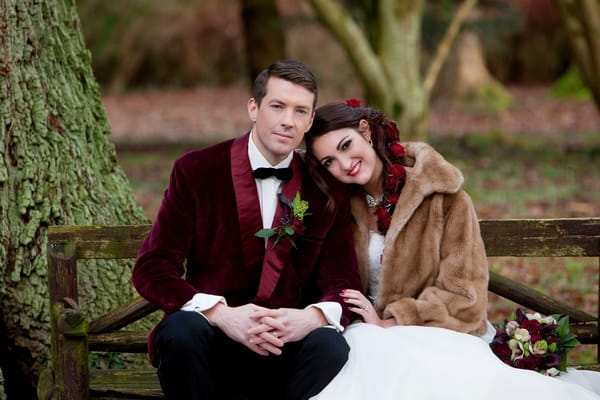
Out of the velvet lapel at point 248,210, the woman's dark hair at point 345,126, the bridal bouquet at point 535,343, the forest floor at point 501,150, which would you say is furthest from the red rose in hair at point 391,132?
the forest floor at point 501,150

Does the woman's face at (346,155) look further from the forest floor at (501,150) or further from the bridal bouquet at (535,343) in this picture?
the forest floor at (501,150)

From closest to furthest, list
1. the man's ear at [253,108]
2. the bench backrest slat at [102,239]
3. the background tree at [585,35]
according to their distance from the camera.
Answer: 1. the man's ear at [253,108]
2. the bench backrest slat at [102,239]
3. the background tree at [585,35]

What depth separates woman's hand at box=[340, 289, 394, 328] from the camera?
3.65 m

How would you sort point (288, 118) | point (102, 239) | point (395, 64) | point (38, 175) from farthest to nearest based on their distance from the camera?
point (395, 64)
point (38, 175)
point (102, 239)
point (288, 118)

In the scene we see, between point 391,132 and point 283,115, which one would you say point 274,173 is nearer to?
point 283,115

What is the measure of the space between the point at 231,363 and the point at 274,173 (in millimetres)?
820

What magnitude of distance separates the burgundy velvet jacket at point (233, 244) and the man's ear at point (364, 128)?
36cm

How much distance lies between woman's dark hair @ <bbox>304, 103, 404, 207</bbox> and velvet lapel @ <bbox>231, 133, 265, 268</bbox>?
299 mm

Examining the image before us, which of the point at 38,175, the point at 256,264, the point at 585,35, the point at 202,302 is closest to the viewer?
the point at 202,302

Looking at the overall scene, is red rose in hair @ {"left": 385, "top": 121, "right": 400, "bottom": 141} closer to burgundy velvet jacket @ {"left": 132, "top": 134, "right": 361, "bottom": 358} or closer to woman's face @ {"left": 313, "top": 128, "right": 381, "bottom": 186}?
woman's face @ {"left": 313, "top": 128, "right": 381, "bottom": 186}

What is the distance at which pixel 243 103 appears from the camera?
23125 mm

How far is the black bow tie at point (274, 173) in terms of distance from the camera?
3.70 metres

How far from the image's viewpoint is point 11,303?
171 inches

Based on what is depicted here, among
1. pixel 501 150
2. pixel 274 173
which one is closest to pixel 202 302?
pixel 274 173
